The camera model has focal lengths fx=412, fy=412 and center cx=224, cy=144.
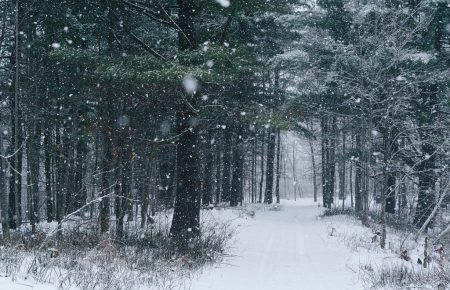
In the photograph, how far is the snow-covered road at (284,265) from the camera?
25.8 ft

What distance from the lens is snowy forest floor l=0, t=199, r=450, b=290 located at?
7.60 metres

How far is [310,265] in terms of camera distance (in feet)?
33.0

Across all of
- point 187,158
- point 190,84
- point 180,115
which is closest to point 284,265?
point 187,158

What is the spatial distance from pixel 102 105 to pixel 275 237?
7697 millimetres

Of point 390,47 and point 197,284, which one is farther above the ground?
point 390,47

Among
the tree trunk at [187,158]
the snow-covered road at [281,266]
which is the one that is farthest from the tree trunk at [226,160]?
the tree trunk at [187,158]

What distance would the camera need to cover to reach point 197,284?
7250mm

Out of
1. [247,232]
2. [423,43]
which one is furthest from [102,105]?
[423,43]

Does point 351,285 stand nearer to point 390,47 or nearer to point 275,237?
point 275,237

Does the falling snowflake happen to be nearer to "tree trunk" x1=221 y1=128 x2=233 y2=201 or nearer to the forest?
the forest

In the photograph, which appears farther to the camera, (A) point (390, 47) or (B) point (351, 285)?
(A) point (390, 47)

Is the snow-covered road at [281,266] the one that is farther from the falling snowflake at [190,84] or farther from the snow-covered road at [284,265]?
the falling snowflake at [190,84]

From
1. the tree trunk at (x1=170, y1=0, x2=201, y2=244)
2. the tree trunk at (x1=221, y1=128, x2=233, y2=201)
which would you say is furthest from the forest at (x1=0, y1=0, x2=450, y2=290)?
the tree trunk at (x1=221, y1=128, x2=233, y2=201)

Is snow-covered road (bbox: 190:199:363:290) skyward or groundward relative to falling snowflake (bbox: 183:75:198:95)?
groundward
